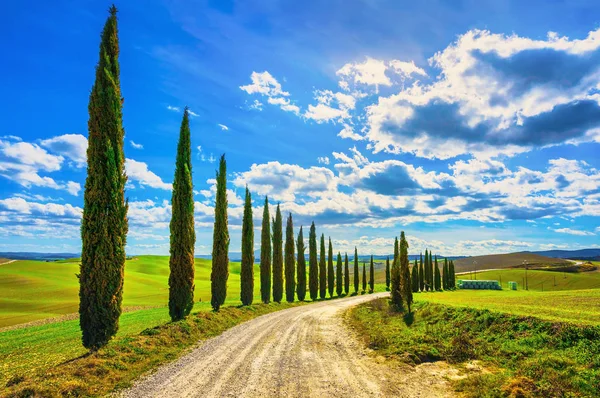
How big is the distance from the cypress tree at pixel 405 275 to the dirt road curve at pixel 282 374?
11.9m

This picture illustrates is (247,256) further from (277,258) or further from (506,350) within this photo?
(506,350)

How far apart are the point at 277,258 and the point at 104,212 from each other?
36726 millimetres

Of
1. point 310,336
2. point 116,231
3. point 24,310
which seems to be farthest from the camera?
point 24,310

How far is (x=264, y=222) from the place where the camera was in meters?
48.2

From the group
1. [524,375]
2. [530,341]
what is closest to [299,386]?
[524,375]

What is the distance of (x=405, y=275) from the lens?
30.4 metres

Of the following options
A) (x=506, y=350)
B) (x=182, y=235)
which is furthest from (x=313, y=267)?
(x=506, y=350)

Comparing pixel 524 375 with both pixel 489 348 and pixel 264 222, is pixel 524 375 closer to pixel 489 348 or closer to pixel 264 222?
pixel 489 348

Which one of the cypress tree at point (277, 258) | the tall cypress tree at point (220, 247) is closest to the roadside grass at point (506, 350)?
the tall cypress tree at point (220, 247)

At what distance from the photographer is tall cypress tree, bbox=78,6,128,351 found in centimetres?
1530

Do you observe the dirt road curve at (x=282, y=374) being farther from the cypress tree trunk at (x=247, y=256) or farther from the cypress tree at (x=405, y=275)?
the cypress tree trunk at (x=247, y=256)

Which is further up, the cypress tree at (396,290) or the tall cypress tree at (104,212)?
the tall cypress tree at (104,212)

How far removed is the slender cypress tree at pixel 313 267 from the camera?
6031 centimetres

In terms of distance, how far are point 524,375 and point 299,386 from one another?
7.58m
